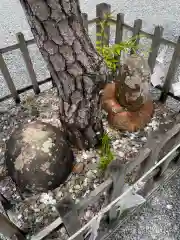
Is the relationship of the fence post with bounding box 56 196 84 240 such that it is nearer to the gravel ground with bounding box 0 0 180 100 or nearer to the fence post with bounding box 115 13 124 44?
the fence post with bounding box 115 13 124 44

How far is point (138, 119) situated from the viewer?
1.48 metres

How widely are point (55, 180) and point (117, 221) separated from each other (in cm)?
41

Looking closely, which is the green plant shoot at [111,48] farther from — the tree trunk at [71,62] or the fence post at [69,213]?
the fence post at [69,213]

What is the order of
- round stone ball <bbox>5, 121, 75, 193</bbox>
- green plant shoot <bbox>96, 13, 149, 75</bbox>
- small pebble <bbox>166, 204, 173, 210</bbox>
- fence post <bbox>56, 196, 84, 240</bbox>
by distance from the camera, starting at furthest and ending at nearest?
green plant shoot <bbox>96, 13, 149, 75</bbox> < small pebble <bbox>166, 204, 173, 210</bbox> < round stone ball <bbox>5, 121, 75, 193</bbox> < fence post <bbox>56, 196, 84, 240</bbox>

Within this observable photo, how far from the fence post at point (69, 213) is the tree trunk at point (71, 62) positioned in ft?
1.79

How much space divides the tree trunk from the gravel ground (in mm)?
1012

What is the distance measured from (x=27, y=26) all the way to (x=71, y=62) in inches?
75.9

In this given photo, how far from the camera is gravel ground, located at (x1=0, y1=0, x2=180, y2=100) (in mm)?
2211

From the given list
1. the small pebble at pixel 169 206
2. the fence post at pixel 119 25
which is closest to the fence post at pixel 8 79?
the fence post at pixel 119 25

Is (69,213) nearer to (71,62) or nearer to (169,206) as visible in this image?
(71,62)

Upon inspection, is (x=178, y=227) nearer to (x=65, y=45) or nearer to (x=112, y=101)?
(x=112, y=101)

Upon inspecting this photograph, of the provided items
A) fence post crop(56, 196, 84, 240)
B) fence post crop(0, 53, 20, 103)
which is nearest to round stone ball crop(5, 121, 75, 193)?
fence post crop(56, 196, 84, 240)

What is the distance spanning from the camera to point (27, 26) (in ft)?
8.68

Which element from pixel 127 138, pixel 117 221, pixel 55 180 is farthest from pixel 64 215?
pixel 127 138
